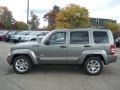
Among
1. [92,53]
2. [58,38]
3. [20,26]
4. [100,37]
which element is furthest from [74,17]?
[20,26]

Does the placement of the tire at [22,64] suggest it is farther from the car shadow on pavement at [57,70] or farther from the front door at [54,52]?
the front door at [54,52]

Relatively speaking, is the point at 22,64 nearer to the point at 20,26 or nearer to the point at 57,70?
the point at 57,70

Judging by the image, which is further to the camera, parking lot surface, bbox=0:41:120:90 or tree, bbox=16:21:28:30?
tree, bbox=16:21:28:30

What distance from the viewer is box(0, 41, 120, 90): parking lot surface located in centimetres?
823

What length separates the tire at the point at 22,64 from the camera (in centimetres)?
1041

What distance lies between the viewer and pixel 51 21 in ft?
270

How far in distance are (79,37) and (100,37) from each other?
0.81 meters

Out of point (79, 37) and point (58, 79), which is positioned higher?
point (79, 37)

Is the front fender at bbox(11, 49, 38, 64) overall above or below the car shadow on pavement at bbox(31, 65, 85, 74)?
above

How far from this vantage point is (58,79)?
9.42 meters

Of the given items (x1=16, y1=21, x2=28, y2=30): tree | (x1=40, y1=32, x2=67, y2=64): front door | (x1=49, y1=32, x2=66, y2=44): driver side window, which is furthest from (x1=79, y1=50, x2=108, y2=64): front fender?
(x1=16, y1=21, x2=28, y2=30): tree

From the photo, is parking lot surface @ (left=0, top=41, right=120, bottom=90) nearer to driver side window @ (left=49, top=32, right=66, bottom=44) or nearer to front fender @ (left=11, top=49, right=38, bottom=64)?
front fender @ (left=11, top=49, right=38, bottom=64)

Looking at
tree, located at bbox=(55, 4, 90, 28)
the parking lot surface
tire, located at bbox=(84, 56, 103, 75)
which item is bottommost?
the parking lot surface

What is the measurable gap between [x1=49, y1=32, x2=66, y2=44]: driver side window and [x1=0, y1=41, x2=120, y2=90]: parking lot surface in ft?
4.00
